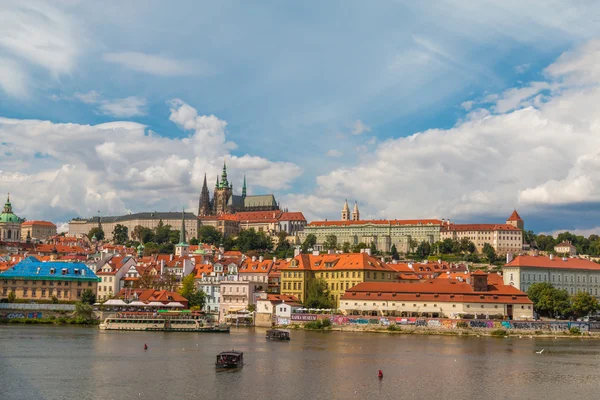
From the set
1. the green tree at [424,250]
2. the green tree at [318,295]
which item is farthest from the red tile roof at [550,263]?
the green tree at [424,250]

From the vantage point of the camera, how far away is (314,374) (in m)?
43.9

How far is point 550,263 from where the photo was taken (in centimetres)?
9788

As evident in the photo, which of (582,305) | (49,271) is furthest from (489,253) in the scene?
(49,271)

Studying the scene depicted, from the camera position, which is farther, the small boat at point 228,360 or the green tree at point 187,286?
the green tree at point 187,286

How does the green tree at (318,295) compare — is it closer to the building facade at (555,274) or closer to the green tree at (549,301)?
the green tree at (549,301)

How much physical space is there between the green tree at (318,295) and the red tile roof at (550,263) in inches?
907

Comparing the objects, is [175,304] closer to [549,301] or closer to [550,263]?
[549,301]

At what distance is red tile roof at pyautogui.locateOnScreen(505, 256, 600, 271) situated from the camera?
95.6 metres

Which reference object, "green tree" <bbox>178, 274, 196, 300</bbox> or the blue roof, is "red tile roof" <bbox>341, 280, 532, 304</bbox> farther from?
the blue roof

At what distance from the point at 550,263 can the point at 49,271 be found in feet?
190

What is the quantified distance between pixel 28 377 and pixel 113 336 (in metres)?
25.0

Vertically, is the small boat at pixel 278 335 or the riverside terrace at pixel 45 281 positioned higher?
the riverside terrace at pixel 45 281

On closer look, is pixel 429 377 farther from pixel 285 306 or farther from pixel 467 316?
pixel 285 306

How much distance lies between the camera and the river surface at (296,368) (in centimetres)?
3841
